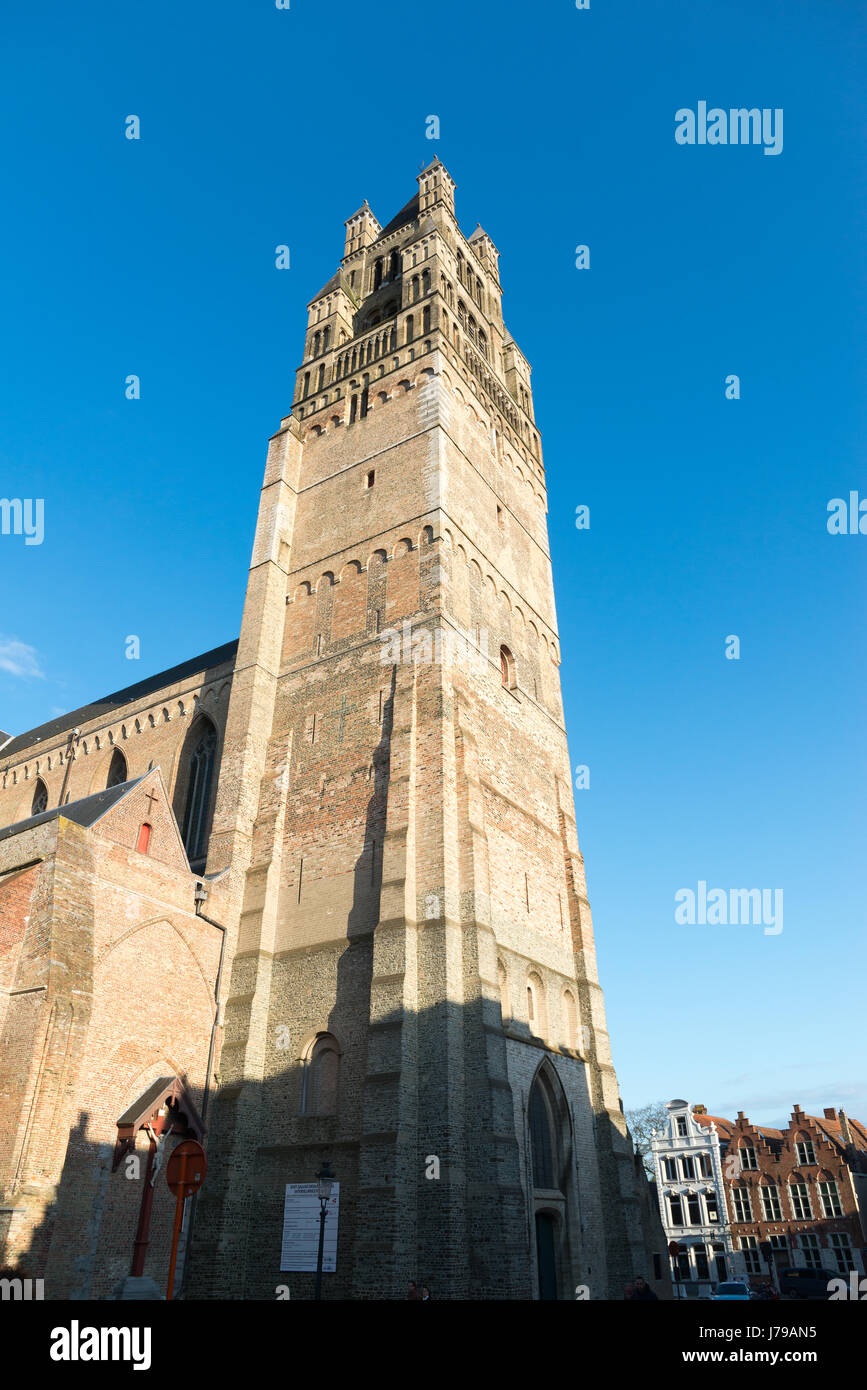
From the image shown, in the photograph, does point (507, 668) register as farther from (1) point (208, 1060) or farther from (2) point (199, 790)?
(1) point (208, 1060)

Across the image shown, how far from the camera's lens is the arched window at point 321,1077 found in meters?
18.2

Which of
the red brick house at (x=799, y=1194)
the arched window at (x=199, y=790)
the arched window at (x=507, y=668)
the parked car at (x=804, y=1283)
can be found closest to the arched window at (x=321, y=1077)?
the arched window at (x=199, y=790)

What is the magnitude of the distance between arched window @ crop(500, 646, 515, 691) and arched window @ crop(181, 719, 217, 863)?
9.35 metres

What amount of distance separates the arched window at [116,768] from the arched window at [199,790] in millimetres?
4142

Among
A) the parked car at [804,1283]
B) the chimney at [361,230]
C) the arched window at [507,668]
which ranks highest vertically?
the chimney at [361,230]

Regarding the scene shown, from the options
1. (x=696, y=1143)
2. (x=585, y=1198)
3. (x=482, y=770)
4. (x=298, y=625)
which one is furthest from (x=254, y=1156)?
(x=696, y=1143)

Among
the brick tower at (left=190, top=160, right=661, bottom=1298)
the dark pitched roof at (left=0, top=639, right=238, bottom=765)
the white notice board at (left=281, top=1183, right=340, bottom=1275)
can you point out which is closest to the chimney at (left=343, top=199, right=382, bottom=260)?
the brick tower at (left=190, top=160, right=661, bottom=1298)

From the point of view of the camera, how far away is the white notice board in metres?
16.4

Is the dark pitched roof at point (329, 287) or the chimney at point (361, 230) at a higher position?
the chimney at point (361, 230)

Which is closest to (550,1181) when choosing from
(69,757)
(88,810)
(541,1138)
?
(541,1138)

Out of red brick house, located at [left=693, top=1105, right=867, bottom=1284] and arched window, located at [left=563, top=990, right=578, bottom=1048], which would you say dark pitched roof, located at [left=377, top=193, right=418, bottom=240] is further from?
red brick house, located at [left=693, top=1105, right=867, bottom=1284]

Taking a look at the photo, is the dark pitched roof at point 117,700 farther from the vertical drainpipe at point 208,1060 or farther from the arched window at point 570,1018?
the arched window at point 570,1018
